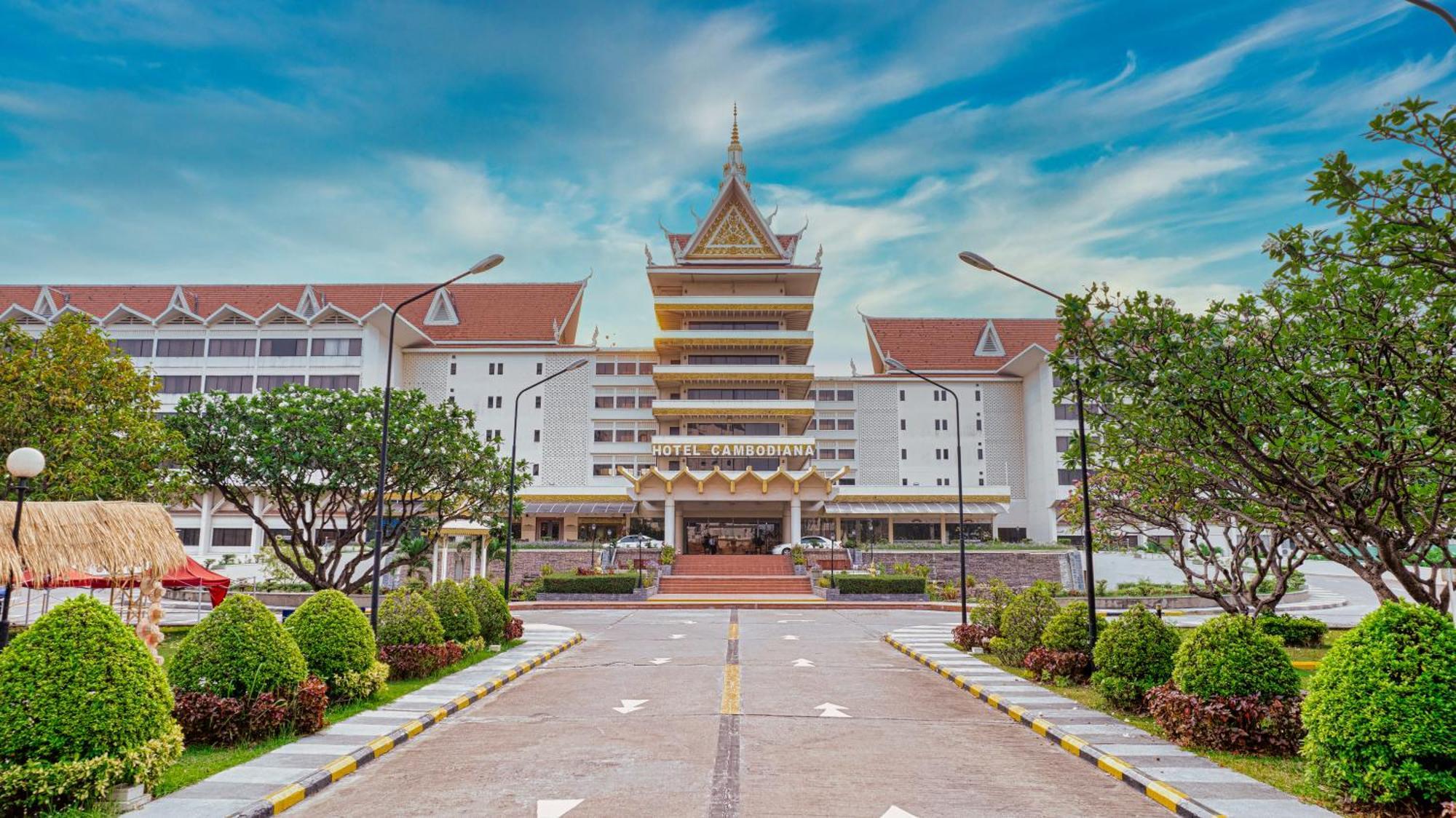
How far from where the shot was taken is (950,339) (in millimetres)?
68500

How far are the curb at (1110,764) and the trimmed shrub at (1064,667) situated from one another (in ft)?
4.14

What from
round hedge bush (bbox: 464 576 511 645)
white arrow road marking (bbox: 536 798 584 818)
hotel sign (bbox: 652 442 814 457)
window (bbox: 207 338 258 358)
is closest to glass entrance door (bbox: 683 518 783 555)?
hotel sign (bbox: 652 442 814 457)

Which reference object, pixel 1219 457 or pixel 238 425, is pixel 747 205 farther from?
pixel 1219 457

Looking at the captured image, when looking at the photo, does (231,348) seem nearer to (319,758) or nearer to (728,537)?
(728,537)

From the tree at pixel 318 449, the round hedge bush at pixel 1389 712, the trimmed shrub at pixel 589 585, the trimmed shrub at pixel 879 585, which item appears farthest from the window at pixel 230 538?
the round hedge bush at pixel 1389 712

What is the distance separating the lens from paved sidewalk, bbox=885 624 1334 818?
7.72 m

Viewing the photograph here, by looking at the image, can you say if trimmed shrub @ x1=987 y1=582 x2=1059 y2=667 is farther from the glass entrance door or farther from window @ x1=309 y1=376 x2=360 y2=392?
window @ x1=309 y1=376 x2=360 y2=392

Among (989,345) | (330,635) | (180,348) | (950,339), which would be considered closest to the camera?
(330,635)

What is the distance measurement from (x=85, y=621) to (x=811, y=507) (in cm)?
5114

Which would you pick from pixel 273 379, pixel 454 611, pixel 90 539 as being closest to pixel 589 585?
pixel 454 611

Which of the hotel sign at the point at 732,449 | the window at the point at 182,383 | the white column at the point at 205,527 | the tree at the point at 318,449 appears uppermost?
the window at the point at 182,383

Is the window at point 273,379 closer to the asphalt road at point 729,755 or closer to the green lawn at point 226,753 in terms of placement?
the asphalt road at point 729,755

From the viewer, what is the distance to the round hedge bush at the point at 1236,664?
9.95 meters

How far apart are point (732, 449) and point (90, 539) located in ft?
141
